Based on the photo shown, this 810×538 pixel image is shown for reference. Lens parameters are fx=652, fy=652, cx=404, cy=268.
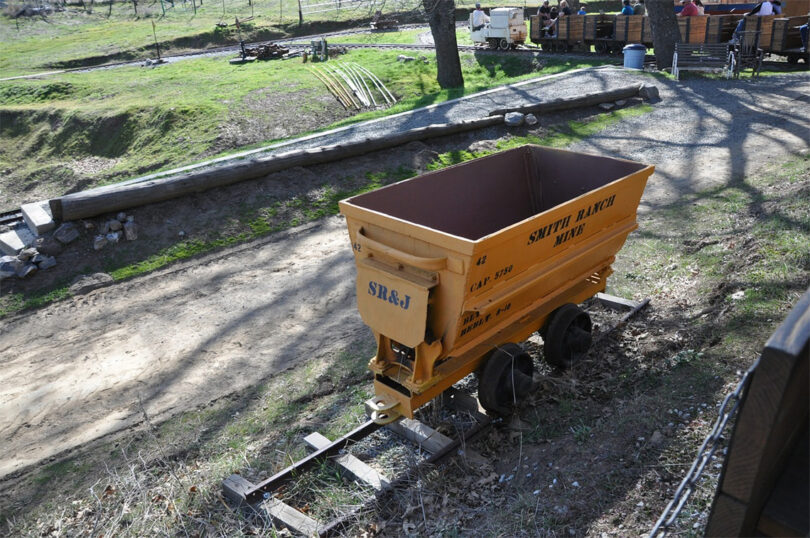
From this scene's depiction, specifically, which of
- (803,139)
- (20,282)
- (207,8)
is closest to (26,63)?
(207,8)

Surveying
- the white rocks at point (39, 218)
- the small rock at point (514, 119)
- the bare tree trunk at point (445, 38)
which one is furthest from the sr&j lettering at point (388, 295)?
the bare tree trunk at point (445, 38)

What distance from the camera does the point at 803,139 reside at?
13.4m

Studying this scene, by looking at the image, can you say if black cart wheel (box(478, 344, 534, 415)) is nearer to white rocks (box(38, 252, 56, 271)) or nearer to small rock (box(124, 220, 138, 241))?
small rock (box(124, 220, 138, 241))

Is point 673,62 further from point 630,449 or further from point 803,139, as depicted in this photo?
point 630,449

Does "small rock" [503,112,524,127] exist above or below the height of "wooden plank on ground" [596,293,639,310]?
above

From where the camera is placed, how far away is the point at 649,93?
17500 mm

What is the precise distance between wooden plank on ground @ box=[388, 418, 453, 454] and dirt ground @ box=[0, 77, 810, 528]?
0.99m

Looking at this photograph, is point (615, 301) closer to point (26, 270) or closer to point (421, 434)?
point (421, 434)

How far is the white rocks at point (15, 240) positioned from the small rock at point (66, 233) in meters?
0.47

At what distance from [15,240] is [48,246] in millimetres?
675

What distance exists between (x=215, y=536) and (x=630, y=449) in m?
3.45

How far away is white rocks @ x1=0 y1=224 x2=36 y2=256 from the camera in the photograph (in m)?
10.6

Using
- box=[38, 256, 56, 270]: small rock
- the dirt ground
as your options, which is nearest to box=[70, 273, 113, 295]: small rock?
the dirt ground

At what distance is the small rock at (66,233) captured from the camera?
10.6m
